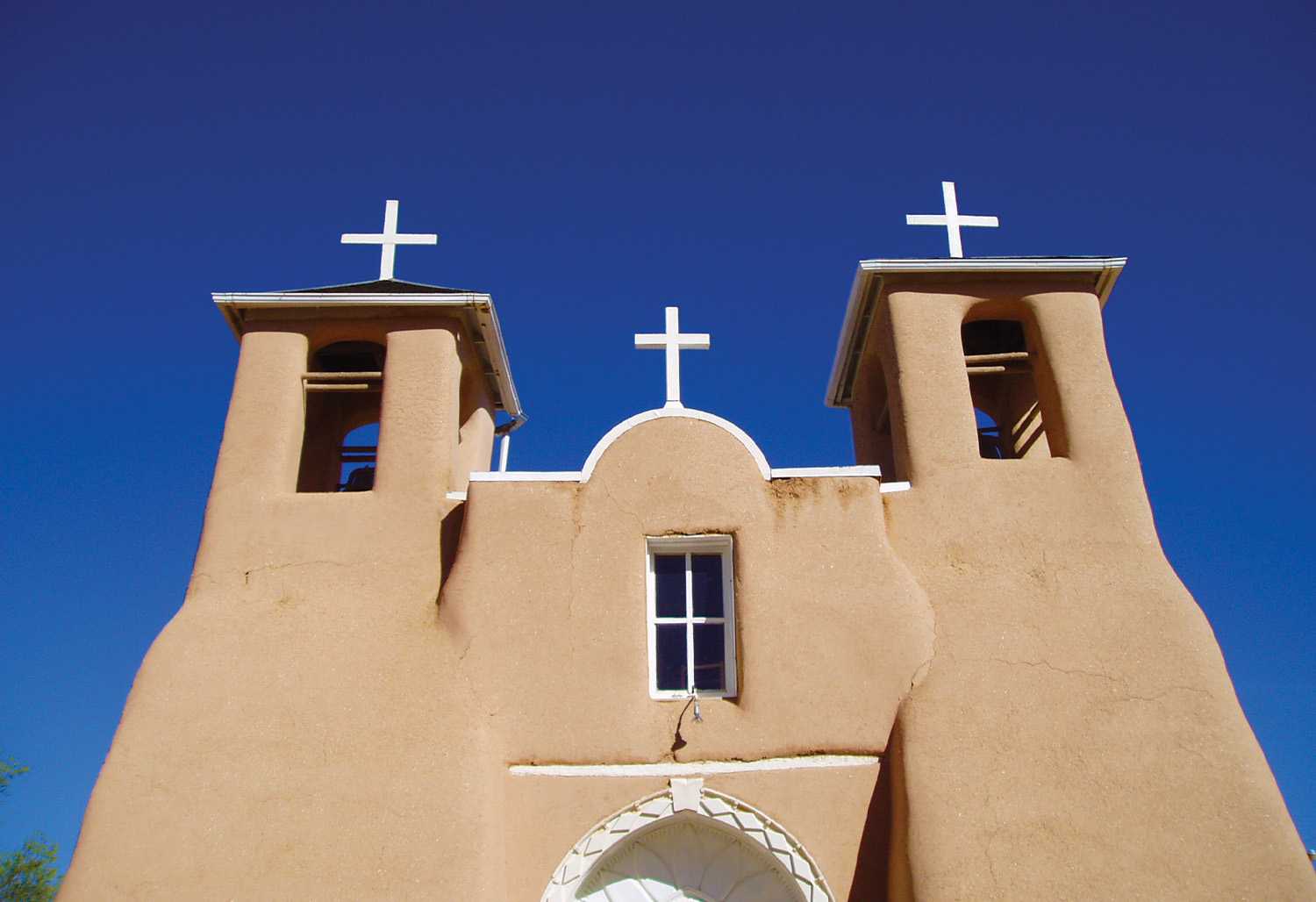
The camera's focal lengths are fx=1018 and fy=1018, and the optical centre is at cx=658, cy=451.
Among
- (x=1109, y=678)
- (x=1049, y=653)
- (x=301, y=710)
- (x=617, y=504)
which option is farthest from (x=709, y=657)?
(x=301, y=710)

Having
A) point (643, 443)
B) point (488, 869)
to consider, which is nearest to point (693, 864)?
point (488, 869)

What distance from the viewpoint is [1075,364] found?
10188 mm

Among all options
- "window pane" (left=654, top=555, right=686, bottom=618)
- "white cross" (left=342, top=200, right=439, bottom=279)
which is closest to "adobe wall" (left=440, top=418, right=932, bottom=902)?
"window pane" (left=654, top=555, right=686, bottom=618)

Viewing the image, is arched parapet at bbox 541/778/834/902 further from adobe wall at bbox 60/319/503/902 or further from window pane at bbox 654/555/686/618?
window pane at bbox 654/555/686/618

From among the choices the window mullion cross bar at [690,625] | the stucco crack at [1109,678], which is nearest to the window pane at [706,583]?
the window mullion cross bar at [690,625]

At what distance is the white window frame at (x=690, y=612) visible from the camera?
8805 mm

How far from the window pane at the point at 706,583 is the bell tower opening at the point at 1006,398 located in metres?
4.05

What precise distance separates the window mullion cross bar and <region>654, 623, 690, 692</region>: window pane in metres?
0.04

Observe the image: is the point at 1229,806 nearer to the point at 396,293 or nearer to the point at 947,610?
the point at 947,610

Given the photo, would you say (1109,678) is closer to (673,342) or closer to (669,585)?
(669,585)

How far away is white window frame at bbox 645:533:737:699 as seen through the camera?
28.9ft

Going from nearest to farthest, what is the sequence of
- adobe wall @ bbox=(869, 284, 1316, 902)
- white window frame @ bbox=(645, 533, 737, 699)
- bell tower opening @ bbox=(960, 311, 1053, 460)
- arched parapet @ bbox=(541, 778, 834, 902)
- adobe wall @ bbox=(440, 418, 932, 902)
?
adobe wall @ bbox=(869, 284, 1316, 902) < arched parapet @ bbox=(541, 778, 834, 902) < adobe wall @ bbox=(440, 418, 932, 902) < white window frame @ bbox=(645, 533, 737, 699) < bell tower opening @ bbox=(960, 311, 1053, 460)

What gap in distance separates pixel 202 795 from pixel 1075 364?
28.8 feet

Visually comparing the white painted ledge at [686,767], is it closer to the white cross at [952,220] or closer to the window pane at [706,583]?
the window pane at [706,583]
